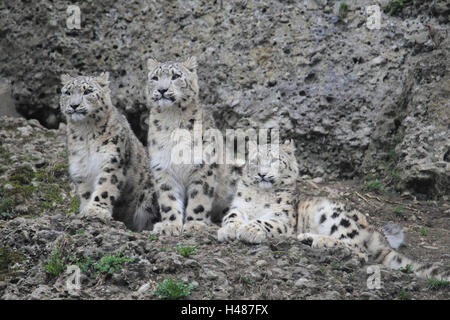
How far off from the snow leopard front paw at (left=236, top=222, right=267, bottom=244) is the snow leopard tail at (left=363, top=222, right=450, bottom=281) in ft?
4.58

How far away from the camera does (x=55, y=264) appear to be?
6977 mm

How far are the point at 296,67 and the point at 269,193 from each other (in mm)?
3447

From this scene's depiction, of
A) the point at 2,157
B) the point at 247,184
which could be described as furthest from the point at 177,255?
the point at 2,157

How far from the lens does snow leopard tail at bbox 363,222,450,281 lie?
25.1 ft

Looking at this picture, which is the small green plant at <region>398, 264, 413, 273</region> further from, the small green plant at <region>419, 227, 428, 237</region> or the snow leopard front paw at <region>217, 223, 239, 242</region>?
the small green plant at <region>419, 227, 428, 237</region>

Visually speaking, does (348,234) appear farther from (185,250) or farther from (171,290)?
(171,290)

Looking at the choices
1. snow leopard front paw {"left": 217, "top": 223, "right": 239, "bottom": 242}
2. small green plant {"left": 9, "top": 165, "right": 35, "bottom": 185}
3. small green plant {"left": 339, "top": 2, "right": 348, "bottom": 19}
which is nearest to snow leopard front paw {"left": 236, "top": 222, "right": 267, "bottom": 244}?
snow leopard front paw {"left": 217, "top": 223, "right": 239, "bottom": 242}

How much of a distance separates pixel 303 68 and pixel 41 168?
16.1 ft

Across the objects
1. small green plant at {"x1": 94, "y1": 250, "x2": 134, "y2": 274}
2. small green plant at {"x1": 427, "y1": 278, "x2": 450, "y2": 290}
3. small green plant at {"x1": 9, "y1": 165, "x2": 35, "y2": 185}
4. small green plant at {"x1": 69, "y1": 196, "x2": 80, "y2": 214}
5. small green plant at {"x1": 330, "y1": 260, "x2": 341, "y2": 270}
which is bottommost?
small green plant at {"x1": 427, "y1": 278, "x2": 450, "y2": 290}

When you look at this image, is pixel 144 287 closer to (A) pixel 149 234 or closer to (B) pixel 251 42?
(A) pixel 149 234

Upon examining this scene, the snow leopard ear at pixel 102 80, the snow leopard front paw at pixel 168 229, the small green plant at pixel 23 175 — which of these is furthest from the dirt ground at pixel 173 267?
the small green plant at pixel 23 175

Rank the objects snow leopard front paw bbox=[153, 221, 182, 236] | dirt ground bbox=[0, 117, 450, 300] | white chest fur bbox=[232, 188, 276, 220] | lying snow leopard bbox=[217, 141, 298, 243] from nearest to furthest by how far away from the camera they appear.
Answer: dirt ground bbox=[0, 117, 450, 300] < snow leopard front paw bbox=[153, 221, 182, 236] < lying snow leopard bbox=[217, 141, 298, 243] < white chest fur bbox=[232, 188, 276, 220]

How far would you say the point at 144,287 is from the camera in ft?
22.0

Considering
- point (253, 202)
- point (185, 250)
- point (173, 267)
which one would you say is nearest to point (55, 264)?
point (173, 267)
